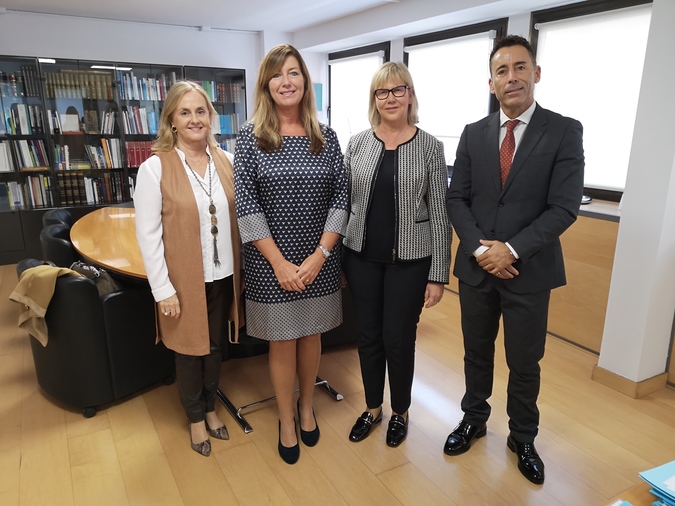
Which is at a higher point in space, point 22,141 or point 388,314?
point 22,141

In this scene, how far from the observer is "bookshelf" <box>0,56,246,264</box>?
5.04m

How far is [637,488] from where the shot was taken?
1257mm

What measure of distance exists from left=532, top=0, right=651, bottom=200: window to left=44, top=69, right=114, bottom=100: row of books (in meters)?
4.38

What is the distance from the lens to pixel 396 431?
228 centimetres

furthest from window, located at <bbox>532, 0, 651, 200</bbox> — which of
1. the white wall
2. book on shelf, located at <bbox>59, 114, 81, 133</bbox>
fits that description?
book on shelf, located at <bbox>59, 114, 81, 133</bbox>

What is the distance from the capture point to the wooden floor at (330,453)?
197 centimetres

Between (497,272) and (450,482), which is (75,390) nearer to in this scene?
(450,482)

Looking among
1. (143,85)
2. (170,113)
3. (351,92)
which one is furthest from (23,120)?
(170,113)

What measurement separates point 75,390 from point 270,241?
1.40 meters

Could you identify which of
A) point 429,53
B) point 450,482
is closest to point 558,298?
point 450,482

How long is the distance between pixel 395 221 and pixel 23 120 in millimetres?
4783

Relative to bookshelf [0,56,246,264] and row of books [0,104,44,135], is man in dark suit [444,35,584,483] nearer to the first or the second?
bookshelf [0,56,246,264]

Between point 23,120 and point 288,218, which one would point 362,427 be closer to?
point 288,218

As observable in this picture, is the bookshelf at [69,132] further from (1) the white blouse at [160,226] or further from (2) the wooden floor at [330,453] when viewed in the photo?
(1) the white blouse at [160,226]
